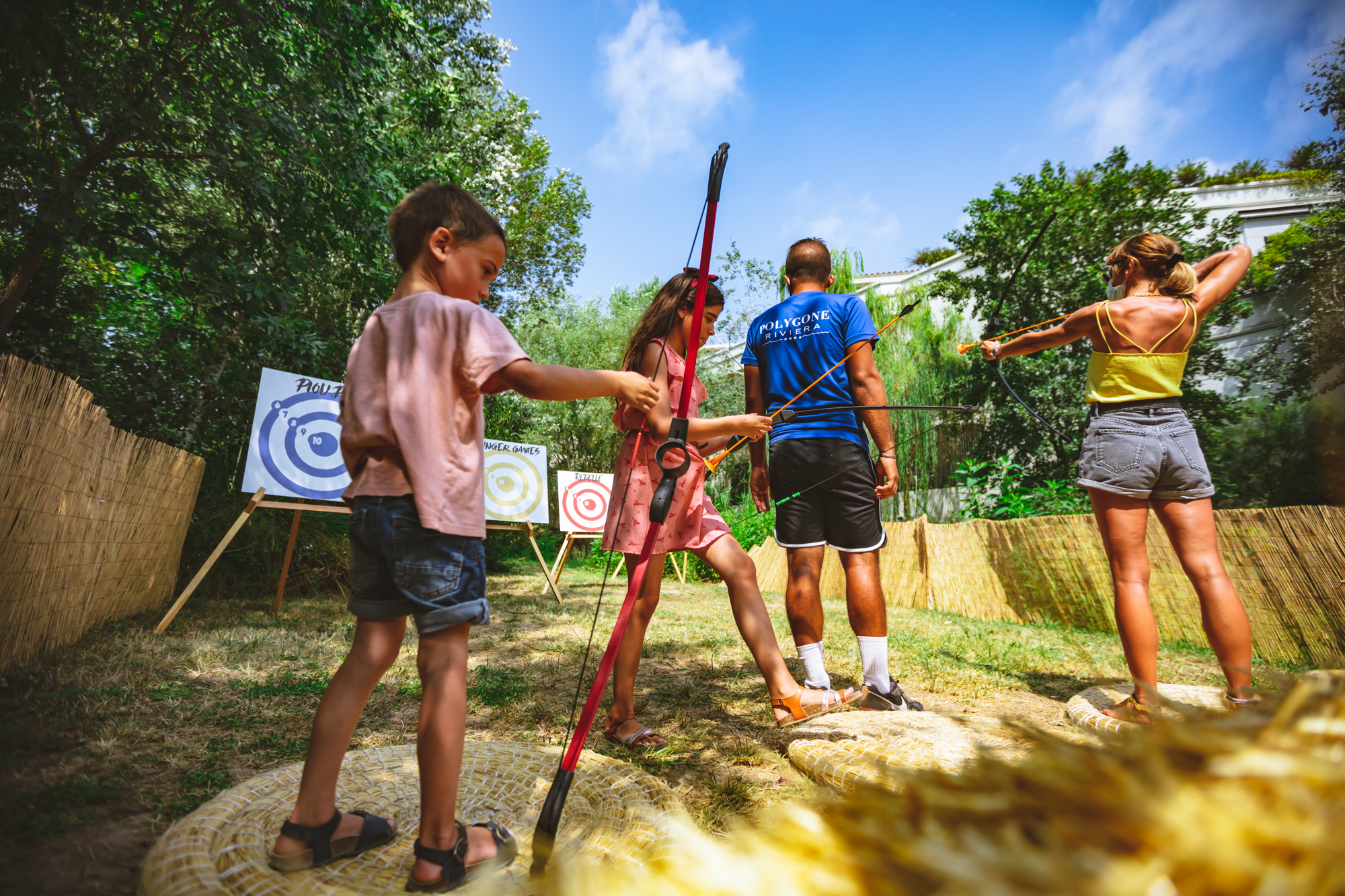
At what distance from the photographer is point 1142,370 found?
7.09 feet

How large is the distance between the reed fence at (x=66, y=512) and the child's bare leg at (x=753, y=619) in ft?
8.33

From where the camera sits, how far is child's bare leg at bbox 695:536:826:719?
201cm

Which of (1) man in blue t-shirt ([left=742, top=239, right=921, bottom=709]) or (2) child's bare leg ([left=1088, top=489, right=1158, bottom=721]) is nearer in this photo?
(2) child's bare leg ([left=1088, top=489, right=1158, bottom=721])

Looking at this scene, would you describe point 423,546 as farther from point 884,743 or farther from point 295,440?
point 295,440

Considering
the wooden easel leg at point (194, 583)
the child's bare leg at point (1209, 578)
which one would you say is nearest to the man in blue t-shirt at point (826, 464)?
the child's bare leg at point (1209, 578)

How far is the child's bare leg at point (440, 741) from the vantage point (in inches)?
44.7

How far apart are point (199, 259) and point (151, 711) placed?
299 centimetres

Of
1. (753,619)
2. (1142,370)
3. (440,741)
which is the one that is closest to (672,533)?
(753,619)

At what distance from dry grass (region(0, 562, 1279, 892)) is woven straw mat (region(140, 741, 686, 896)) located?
22 cm

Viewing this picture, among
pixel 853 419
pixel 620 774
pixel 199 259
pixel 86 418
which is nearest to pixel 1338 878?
pixel 620 774

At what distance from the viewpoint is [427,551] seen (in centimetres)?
122

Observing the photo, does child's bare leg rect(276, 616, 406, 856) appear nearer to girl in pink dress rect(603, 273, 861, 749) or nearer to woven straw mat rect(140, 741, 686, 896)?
woven straw mat rect(140, 741, 686, 896)

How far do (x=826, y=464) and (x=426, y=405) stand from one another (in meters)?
1.61

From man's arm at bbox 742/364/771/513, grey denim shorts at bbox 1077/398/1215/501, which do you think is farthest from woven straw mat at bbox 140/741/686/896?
grey denim shorts at bbox 1077/398/1215/501
